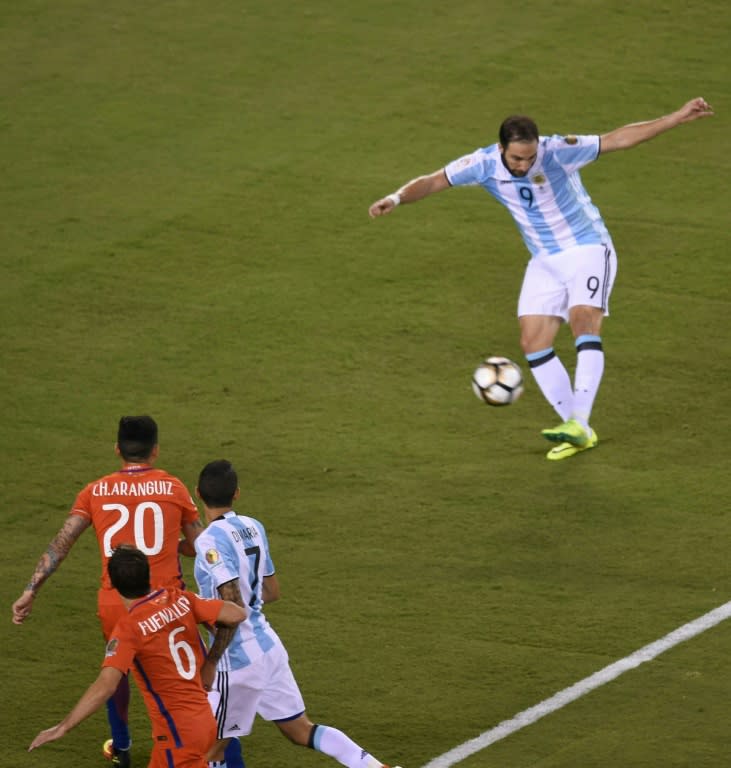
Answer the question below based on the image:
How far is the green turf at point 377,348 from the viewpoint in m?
8.31

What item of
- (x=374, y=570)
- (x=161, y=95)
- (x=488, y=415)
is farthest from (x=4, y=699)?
(x=161, y=95)

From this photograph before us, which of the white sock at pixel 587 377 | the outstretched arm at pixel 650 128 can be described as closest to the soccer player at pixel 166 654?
the white sock at pixel 587 377

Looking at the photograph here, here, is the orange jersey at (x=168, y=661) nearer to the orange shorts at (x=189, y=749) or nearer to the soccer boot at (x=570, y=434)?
the orange shorts at (x=189, y=749)

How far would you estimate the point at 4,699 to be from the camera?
26.8 ft

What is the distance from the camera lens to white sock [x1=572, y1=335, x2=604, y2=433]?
423 inches

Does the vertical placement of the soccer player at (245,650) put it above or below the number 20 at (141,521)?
below

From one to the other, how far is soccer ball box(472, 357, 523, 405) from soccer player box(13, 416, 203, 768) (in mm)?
3527

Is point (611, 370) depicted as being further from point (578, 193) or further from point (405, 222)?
point (405, 222)

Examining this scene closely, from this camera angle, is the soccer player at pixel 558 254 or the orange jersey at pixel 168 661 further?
the soccer player at pixel 558 254

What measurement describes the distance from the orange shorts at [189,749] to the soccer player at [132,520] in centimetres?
78

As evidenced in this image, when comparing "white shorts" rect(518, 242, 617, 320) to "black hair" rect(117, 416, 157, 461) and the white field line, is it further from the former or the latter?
"black hair" rect(117, 416, 157, 461)

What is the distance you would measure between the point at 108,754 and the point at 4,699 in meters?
0.86

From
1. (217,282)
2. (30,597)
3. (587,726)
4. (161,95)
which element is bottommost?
(587,726)

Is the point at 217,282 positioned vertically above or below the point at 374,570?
above
